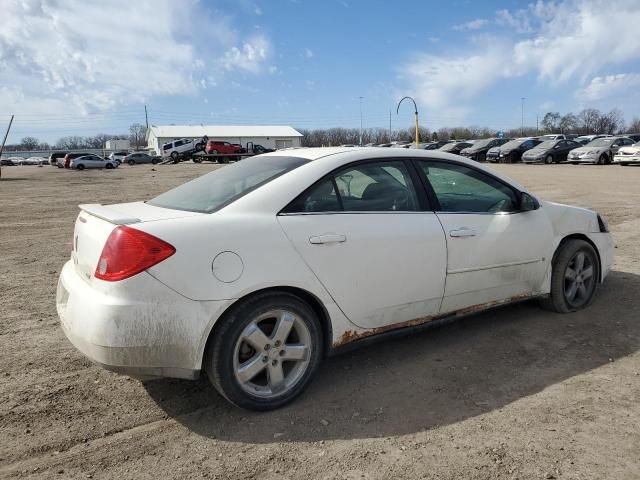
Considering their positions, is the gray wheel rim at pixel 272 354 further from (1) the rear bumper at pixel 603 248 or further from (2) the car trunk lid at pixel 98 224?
(1) the rear bumper at pixel 603 248

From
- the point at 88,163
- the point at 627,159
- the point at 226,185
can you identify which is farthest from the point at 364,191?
the point at 88,163

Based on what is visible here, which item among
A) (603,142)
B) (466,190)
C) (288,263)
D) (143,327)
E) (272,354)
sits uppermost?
(603,142)

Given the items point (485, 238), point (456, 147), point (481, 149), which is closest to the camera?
point (485, 238)

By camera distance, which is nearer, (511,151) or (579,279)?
(579,279)

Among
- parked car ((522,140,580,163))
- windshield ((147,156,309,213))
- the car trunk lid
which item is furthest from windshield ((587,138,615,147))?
the car trunk lid

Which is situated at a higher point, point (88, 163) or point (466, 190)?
point (88, 163)

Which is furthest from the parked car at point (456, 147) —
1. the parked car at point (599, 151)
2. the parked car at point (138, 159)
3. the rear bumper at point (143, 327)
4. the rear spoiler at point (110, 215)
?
the rear bumper at point (143, 327)

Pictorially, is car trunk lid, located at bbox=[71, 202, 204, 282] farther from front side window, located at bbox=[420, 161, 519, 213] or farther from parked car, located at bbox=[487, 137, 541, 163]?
parked car, located at bbox=[487, 137, 541, 163]

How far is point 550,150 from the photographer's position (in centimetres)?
3173

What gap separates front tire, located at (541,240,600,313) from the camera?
4488 mm

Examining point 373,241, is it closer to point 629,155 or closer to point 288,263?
point 288,263

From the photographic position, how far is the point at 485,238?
12.7 feet

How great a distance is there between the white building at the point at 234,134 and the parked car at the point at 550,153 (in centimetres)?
6368

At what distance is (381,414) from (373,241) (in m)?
1.06
